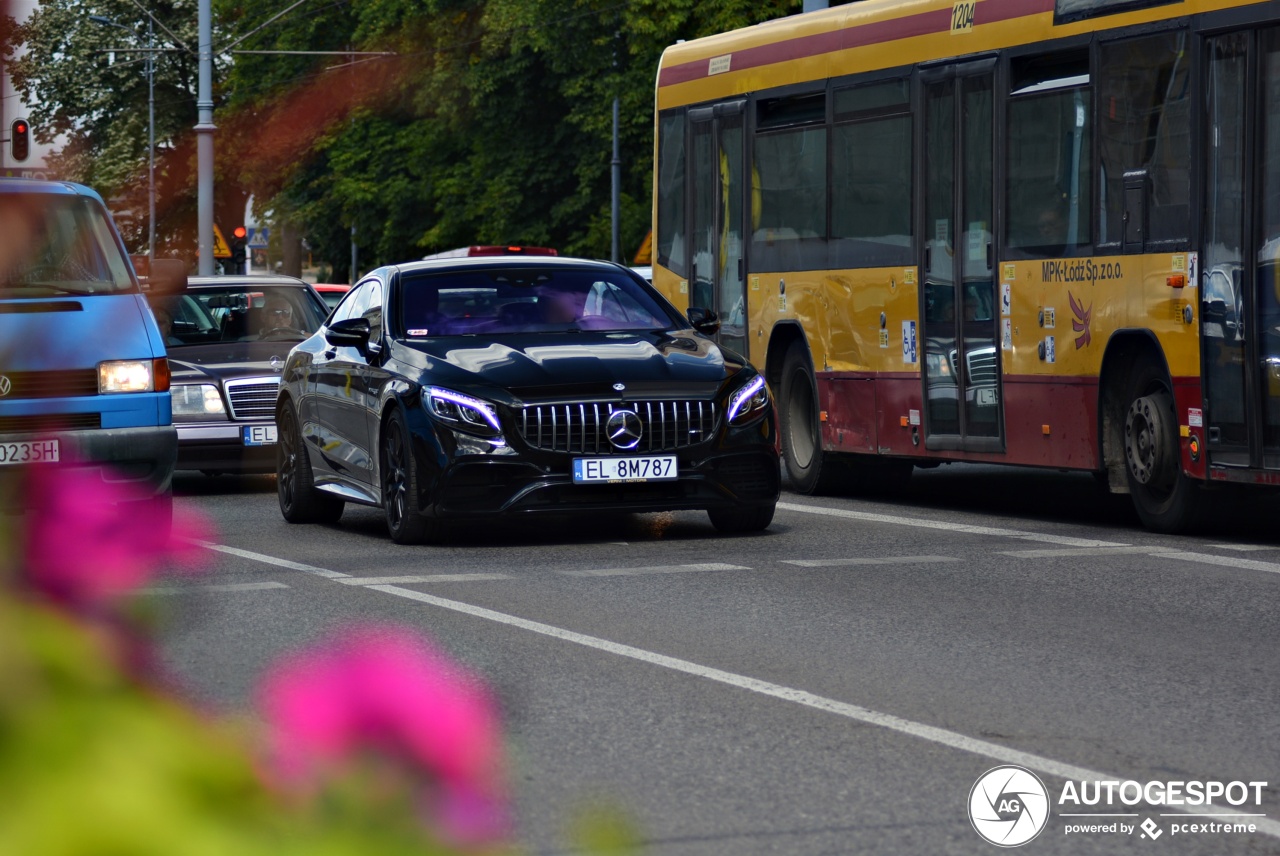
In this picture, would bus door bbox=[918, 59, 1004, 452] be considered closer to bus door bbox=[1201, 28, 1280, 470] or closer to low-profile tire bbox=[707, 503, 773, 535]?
low-profile tire bbox=[707, 503, 773, 535]

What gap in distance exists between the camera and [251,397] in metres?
16.8

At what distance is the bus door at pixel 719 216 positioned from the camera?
16.6m

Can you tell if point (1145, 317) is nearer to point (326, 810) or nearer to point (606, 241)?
point (326, 810)

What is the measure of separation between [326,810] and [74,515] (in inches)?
11.0

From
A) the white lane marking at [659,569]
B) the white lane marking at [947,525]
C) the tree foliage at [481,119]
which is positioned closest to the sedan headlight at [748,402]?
the white lane marking at [659,569]

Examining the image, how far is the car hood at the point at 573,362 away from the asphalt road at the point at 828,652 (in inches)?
34.0

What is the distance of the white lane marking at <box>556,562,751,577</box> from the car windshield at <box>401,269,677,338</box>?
221 centimetres

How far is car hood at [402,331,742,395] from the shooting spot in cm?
1135

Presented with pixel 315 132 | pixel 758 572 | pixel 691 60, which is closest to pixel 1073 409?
pixel 758 572

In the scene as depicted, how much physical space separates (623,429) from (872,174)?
4183 millimetres

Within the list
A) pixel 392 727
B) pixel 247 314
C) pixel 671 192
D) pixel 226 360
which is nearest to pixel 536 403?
pixel 226 360

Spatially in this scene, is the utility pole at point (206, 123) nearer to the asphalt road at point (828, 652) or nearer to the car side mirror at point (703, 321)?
the asphalt road at point (828, 652)

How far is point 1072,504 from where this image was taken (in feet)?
48.2

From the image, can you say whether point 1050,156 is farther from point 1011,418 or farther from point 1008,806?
point 1008,806
